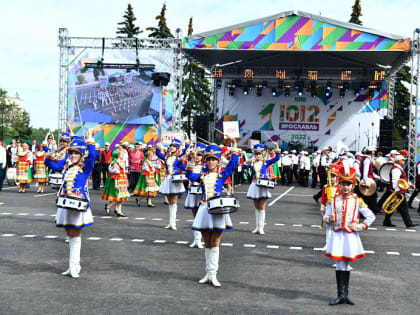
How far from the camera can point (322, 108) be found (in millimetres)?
34156

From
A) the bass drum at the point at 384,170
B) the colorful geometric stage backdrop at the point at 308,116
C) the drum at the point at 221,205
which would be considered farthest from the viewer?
the colorful geometric stage backdrop at the point at 308,116

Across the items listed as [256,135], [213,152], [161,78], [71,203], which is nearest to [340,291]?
[213,152]

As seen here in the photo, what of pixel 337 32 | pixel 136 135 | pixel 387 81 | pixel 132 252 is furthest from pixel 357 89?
pixel 132 252

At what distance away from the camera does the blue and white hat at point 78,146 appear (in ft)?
24.0

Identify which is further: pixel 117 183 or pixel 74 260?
pixel 117 183

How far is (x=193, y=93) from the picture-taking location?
55656 millimetres

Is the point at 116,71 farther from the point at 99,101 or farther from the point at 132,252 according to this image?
the point at 132,252

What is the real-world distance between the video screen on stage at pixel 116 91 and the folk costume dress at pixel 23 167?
7979mm

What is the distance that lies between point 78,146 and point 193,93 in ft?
160

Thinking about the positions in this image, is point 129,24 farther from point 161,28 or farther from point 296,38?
point 296,38

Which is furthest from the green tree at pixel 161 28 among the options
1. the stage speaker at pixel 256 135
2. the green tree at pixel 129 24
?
the stage speaker at pixel 256 135

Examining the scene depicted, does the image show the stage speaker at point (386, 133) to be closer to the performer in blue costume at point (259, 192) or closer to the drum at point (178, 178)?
the performer in blue costume at point (259, 192)

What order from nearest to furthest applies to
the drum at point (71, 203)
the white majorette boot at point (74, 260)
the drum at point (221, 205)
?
1. the drum at point (221, 205)
2. the drum at point (71, 203)
3. the white majorette boot at point (74, 260)

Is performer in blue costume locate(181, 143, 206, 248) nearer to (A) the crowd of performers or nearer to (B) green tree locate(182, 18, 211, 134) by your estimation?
(A) the crowd of performers
